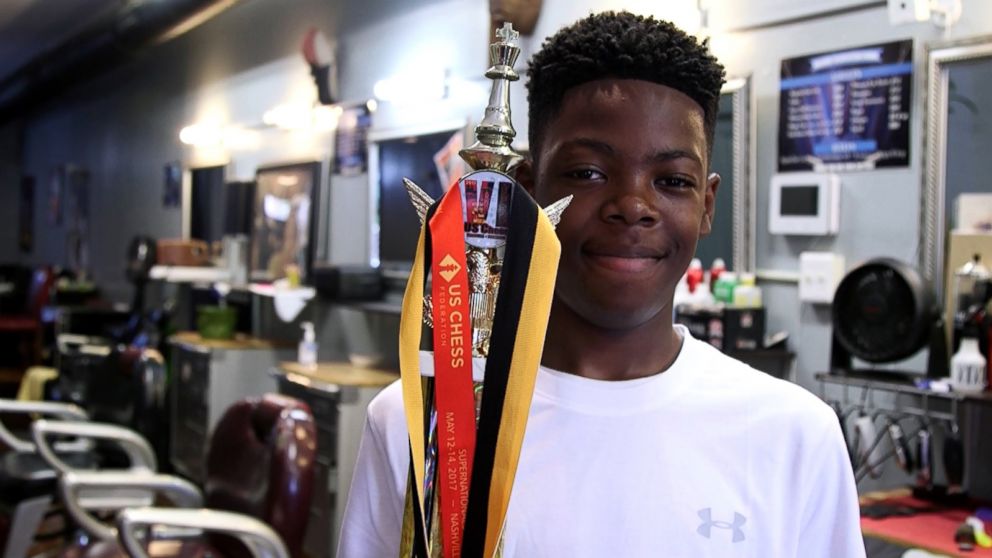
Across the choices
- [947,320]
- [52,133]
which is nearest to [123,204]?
[52,133]

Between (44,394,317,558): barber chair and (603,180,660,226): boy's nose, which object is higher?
(603,180,660,226): boy's nose

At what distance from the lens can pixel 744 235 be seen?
3.32m

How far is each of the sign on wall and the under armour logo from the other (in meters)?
2.23

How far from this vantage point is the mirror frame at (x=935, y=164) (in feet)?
9.13

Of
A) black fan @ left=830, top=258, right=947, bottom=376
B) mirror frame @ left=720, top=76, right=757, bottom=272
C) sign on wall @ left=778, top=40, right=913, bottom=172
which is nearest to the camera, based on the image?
black fan @ left=830, top=258, right=947, bottom=376

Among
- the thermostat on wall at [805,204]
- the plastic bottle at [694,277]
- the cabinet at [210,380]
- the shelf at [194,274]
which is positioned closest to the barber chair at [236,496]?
the plastic bottle at [694,277]

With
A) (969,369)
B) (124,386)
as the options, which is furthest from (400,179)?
(969,369)

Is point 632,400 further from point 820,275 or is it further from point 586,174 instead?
point 820,275

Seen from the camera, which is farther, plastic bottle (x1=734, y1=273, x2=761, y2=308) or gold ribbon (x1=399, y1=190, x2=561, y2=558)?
plastic bottle (x1=734, y1=273, x2=761, y2=308)

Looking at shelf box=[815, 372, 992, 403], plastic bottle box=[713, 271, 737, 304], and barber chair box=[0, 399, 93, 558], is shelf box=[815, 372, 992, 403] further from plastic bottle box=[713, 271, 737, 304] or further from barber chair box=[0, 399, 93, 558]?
barber chair box=[0, 399, 93, 558]

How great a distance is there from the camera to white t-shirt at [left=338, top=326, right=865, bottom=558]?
92cm

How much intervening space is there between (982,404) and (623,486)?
2026mm

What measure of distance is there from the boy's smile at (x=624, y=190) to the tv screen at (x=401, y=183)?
3.79 meters

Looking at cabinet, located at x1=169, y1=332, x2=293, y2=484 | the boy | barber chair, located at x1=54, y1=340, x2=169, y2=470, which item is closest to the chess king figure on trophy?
the boy
